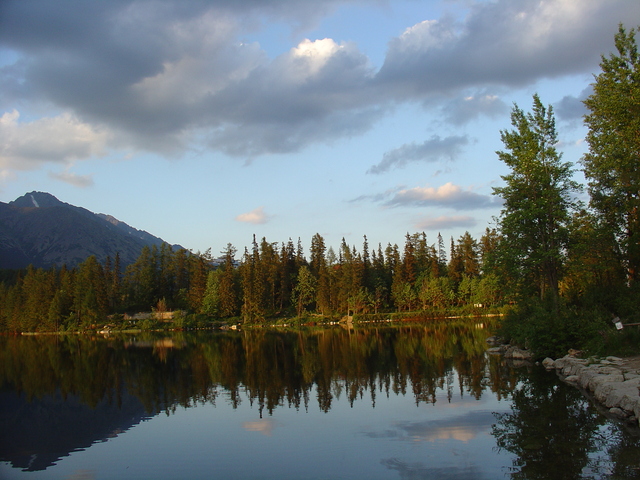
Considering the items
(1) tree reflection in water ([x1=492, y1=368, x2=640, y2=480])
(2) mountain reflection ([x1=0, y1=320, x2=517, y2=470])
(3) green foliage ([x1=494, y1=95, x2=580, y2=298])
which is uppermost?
(3) green foliage ([x1=494, y1=95, x2=580, y2=298])

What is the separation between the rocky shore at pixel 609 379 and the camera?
11.8m

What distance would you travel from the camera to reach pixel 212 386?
69.8 feet

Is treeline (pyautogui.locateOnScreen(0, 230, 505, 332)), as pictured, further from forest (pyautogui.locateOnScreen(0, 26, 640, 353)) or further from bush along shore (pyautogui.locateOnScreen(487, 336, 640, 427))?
bush along shore (pyautogui.locateOnScreen(487, 336, 640, 427))

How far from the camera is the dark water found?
9.91 m

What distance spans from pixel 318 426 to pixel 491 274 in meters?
57.0

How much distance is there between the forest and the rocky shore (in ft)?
9.01

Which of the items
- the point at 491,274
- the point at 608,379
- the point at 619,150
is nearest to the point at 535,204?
the point at 619,150

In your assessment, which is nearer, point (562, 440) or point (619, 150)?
point (562, 440)

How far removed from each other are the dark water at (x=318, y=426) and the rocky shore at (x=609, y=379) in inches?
21.2

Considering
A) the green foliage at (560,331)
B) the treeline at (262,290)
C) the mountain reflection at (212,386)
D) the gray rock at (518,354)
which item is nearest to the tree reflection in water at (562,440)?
the mountain reflection at (212,386)

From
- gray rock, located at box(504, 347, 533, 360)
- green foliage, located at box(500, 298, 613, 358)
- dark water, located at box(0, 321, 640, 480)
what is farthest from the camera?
Answer: gray rock, located at box(504, 347, 533, 360)

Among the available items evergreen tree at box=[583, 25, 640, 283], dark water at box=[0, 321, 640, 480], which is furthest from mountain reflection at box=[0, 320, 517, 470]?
evergreen tree at box=[583, 25, 640, 283]

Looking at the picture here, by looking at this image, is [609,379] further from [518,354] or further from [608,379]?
[518,354]

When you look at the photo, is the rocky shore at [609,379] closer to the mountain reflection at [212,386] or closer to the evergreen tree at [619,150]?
the mountain reflection at [212,386]
